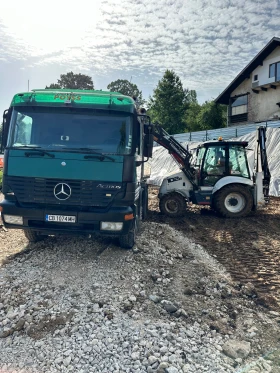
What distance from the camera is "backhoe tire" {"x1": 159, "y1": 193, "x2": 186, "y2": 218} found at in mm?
10172

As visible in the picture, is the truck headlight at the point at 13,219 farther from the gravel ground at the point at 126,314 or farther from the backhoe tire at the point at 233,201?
the backhoe tire at the point at 233,201

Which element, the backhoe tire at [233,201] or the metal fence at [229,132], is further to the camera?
the metal fence at [229,132]

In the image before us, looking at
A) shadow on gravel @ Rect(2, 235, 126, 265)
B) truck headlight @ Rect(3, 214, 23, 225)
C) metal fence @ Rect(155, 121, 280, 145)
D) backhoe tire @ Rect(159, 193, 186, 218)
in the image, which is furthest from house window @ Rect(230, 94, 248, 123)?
truck headlight @ Rect(3, 214, 23, 225)

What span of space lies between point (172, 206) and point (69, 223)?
547 cm

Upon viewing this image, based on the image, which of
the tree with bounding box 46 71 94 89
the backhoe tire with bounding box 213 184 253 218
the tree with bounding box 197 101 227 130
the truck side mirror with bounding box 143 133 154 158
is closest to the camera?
the truck side mirror with bounding box 143 133 154 158

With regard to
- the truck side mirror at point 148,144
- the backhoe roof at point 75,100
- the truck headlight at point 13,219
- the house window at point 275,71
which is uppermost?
the house window at point 275,71

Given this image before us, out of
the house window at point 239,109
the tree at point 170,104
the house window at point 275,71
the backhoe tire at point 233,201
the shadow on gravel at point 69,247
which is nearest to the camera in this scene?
the shadow on gravel at point 69,247

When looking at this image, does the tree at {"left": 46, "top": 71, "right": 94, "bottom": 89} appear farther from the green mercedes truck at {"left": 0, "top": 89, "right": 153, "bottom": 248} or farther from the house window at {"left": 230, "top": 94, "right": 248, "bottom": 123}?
the green mercedes truck at {"left": 0, "top": 89, "right": 153, "bottom": 248}

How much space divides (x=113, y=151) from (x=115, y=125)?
461mm

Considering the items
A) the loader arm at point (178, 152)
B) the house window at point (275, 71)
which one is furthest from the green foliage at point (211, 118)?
the loader arm at point (178, 152)

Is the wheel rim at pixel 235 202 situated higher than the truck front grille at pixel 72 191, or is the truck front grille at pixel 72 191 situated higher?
the truck front grille at pixel 72 191

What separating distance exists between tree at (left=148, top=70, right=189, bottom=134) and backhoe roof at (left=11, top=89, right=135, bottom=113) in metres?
36.2

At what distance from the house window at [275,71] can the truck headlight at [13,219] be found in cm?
2352

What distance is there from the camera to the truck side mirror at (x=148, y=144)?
5930 mm
